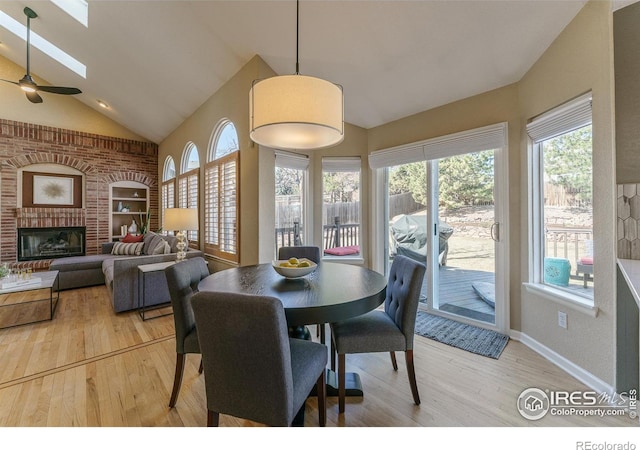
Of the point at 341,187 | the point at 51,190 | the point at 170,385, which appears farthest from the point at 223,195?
the point at 51,190

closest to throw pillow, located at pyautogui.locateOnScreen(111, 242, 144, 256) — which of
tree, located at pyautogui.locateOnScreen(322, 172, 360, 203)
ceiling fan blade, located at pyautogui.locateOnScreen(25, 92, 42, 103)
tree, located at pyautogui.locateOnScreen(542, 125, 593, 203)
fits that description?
ceiling fan blade, located at pyautogui.locateOnScreen(25, 92, 42, 103)

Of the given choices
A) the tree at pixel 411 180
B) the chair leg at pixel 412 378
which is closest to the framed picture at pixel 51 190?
the tree at pixel 411 180

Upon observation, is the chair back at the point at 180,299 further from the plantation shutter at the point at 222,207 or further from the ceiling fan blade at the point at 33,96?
the ceiling fan blade at the point at 33,96

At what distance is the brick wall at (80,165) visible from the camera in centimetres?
511

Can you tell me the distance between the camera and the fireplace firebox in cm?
527

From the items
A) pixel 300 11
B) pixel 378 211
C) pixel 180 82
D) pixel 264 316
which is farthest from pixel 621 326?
pixel 180 82

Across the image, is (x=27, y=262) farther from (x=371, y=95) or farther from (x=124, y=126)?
(x=371, y=95)

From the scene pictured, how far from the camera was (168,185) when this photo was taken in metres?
6.12

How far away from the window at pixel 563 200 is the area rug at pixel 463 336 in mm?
678

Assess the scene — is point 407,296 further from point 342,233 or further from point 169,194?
point 169,194

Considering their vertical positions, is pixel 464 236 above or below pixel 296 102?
below

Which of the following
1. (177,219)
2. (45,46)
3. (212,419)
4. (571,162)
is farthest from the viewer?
(45,46)

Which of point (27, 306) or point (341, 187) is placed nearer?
point (27, 306)

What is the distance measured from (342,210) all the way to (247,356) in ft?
9.61
